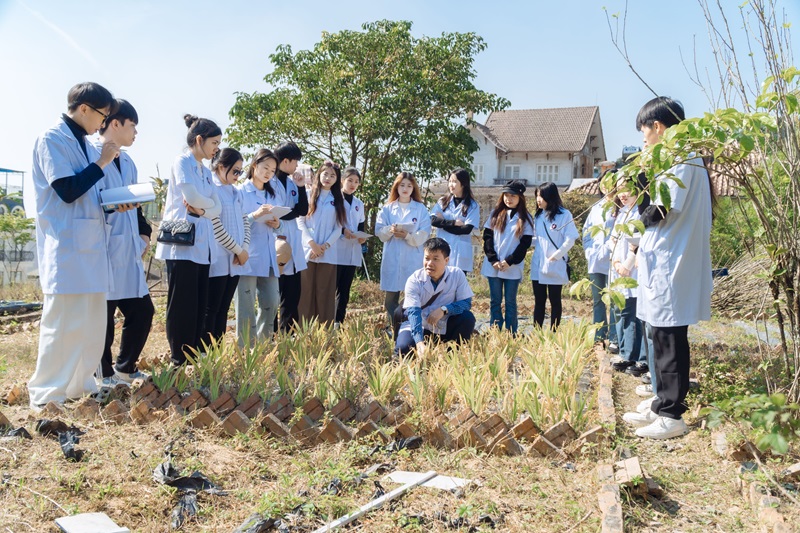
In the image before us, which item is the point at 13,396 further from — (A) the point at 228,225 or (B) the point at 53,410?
(A) the point at 228,225

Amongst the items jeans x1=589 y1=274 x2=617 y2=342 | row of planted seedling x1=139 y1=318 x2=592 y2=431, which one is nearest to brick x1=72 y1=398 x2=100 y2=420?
row of planted seedling x1=139 y1=318 x2=592 y2=431

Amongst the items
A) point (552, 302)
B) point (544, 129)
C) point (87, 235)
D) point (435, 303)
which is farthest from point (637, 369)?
point (544, 129)

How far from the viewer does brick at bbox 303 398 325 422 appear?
12.1ft

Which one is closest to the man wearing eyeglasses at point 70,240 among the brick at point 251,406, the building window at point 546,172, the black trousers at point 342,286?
the brick at point 251,406

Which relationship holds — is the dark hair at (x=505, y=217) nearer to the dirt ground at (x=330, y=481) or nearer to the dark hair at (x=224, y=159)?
the dark hair at (x=224, y=159)

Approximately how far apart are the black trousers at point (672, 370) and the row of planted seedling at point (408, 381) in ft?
1.34

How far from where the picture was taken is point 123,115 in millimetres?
4371

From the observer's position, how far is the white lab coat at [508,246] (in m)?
6.64

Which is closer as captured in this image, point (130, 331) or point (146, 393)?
point (146, 393)

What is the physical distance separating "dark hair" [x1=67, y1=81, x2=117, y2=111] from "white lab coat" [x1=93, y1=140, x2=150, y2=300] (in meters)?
0.43

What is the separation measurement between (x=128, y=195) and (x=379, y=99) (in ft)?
26.6

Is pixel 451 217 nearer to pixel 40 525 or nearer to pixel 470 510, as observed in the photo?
pixel 470 510

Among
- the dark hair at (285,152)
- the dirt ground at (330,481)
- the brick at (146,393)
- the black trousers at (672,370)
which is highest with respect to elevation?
the dark hair at (285,152)

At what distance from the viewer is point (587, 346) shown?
521 cm
